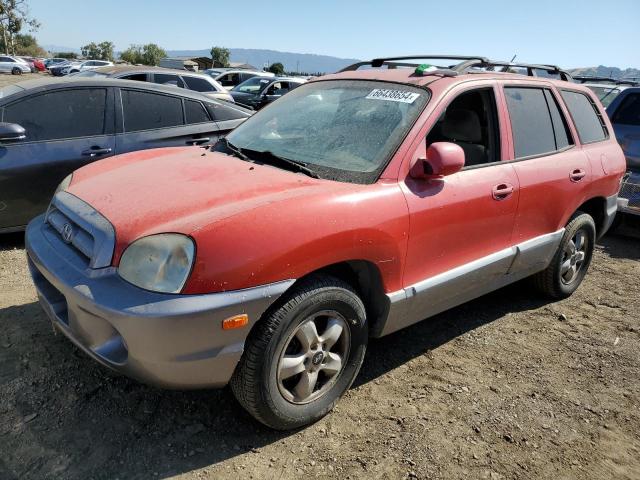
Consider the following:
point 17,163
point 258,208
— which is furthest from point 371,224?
point 17,163

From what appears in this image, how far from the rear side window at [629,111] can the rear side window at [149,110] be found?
572cm

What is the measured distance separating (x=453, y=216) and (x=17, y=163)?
358 cm

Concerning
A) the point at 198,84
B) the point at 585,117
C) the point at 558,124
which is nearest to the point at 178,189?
the point at 558,124

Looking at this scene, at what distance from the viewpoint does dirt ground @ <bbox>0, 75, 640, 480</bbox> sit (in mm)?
2287

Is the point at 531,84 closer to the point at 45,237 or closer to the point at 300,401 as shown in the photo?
the point at 300,401

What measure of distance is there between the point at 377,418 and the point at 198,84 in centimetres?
922

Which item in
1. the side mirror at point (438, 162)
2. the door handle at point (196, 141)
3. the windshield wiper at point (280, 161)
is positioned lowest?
the door handle at point (196, 141)

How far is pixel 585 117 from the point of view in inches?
166

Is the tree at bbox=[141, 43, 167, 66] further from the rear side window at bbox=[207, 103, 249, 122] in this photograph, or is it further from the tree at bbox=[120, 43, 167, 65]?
the rear side window at bbox=[207, 103, 249, 122]

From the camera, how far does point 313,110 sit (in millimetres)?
3258

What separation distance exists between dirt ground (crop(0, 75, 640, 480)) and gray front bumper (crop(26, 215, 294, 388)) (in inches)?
17.7

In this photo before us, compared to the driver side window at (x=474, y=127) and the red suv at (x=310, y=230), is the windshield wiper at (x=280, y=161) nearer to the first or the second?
the red suv at (x=310, y=230)

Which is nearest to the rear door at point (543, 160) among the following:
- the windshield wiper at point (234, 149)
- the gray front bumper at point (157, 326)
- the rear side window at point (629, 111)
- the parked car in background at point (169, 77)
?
the windshield wiper at point (234, 149)

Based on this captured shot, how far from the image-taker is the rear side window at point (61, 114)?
14.4 feet
